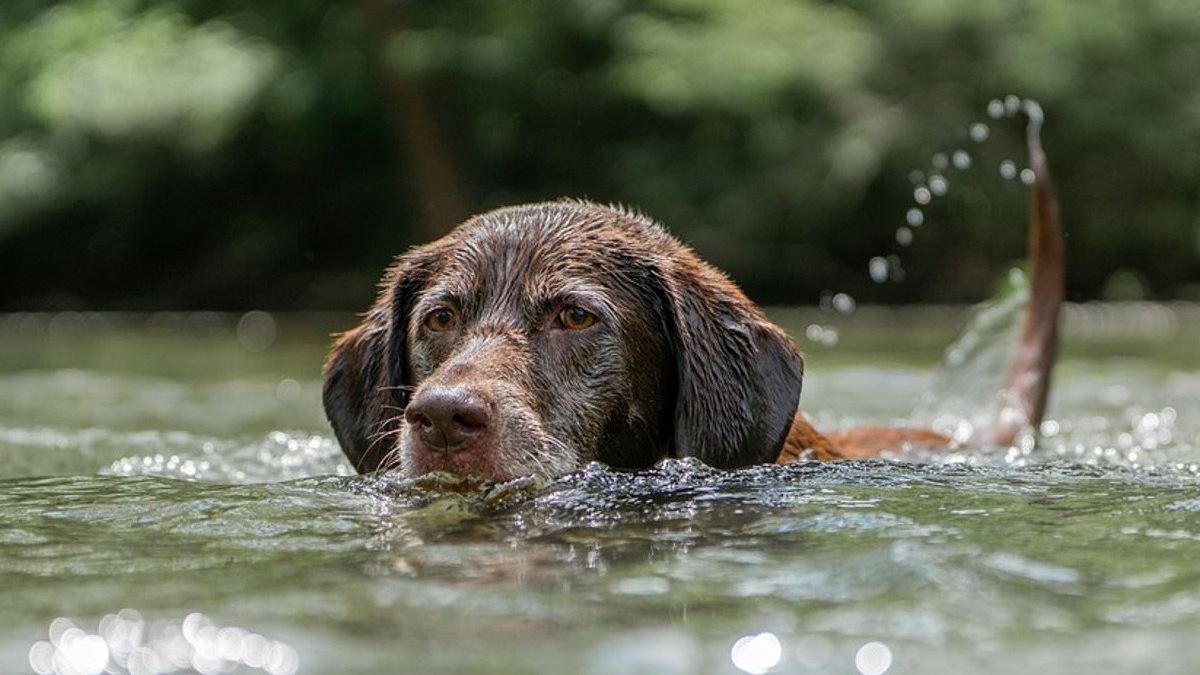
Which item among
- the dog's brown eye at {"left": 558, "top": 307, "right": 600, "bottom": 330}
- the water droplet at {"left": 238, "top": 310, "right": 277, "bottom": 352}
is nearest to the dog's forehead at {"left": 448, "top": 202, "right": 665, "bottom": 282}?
the dog's brown eye at {"left": 558, "top": 307, "right": 600, "bottom": 330}

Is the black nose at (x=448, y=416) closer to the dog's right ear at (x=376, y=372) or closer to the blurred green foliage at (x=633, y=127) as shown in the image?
the dog's right ear at (x=376, y=372)

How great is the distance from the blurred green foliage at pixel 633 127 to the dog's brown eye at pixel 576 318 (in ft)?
48.6

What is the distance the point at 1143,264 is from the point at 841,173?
4344mm

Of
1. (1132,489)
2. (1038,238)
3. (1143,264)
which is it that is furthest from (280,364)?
(1143,264)

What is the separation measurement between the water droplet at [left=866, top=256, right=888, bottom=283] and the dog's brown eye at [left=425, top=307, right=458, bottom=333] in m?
15.5

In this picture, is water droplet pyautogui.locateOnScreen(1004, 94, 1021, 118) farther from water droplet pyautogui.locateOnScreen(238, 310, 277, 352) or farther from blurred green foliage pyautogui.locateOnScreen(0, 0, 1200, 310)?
water droplet pyautogui.locateOnScreen(238, 310, 277, 352)

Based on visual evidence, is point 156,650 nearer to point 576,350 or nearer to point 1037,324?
point 576,350

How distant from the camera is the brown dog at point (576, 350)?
4.48m

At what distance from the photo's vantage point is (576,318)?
15.3ft

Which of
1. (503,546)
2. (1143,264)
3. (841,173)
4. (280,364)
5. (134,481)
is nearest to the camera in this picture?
(503,546)

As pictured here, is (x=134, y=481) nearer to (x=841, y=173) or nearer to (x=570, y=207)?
(x=570, y=207)

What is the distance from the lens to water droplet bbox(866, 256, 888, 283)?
1995cm

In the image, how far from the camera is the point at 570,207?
16.6 feet

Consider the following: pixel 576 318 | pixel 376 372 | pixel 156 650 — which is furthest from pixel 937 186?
pixel 156 650
